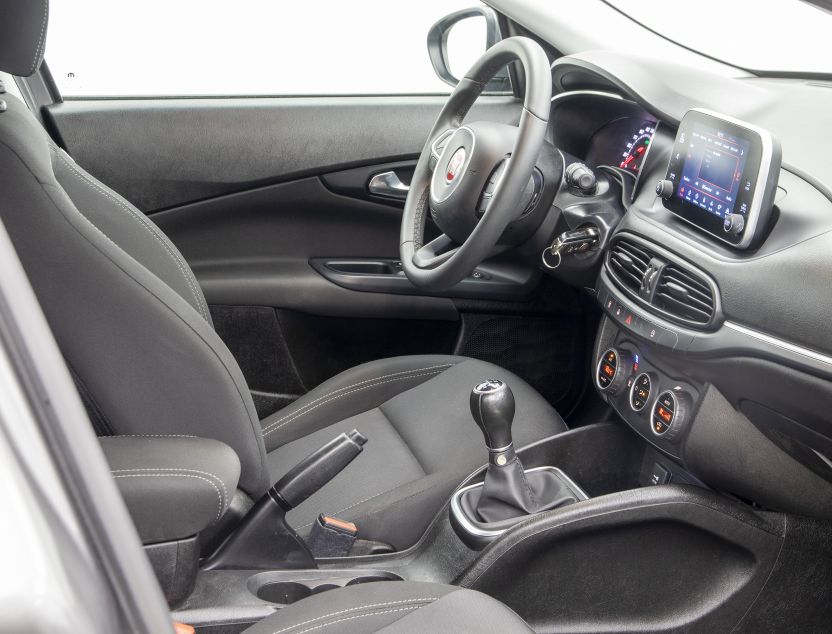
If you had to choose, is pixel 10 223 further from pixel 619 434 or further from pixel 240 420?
pixel 619 434

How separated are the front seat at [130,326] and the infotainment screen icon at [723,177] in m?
0.52

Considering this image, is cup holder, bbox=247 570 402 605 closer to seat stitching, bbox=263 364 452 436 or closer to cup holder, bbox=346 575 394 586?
cup holder, bbox=346 575 394 586

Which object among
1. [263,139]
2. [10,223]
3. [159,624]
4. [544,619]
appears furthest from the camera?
[263,139]

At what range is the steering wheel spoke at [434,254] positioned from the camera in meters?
1.41

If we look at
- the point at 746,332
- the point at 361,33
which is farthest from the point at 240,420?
the point at 361,33

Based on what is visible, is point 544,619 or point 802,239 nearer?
point 802,239

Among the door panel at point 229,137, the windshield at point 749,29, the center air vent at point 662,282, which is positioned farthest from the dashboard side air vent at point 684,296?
the door panel at point 229,137

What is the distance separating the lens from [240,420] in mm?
1126

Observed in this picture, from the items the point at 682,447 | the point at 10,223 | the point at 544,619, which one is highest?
the point at 10,223

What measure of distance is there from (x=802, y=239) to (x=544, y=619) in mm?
617

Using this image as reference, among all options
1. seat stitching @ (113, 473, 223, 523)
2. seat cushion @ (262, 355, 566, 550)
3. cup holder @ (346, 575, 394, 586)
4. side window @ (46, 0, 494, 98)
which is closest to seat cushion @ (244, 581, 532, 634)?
seat stitching @ (113, 473, 223, 523)

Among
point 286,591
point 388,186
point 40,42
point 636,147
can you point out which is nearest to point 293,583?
point 286,591

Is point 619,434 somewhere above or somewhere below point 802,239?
below

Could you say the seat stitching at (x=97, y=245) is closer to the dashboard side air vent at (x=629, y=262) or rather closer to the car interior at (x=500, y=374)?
the car interior at (x=500, y=374)
